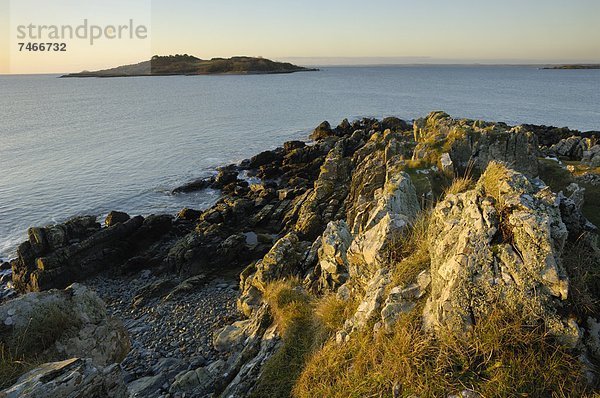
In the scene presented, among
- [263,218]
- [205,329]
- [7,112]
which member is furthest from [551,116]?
[7,112]

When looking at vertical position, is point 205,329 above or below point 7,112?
below

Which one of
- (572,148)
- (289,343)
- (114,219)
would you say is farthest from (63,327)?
(572,148)

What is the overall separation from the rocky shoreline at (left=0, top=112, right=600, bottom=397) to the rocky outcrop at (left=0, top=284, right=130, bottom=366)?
0.17 metres

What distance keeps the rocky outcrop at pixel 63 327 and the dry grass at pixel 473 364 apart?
27.1 ft

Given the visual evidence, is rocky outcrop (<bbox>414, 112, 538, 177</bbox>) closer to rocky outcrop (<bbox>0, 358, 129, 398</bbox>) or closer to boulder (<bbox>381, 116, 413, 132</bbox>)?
rocky outcrop (<bbox>0, 358, 129, 398</bbox>)

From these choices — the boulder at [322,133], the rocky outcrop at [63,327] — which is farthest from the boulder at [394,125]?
the rocky outcrop at [63,327]

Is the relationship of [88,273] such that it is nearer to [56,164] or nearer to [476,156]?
[476,156]

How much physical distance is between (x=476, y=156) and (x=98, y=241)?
25.4 m

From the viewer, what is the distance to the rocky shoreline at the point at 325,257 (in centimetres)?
606

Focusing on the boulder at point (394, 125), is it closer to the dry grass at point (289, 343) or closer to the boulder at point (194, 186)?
the boulder at point (194, 186)

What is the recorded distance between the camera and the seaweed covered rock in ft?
18.3

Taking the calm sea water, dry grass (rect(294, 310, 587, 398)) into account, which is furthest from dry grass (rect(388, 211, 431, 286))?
the calm sea water

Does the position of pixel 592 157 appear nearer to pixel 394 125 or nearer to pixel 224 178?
pixel 224 178

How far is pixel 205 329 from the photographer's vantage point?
58.8 feet
